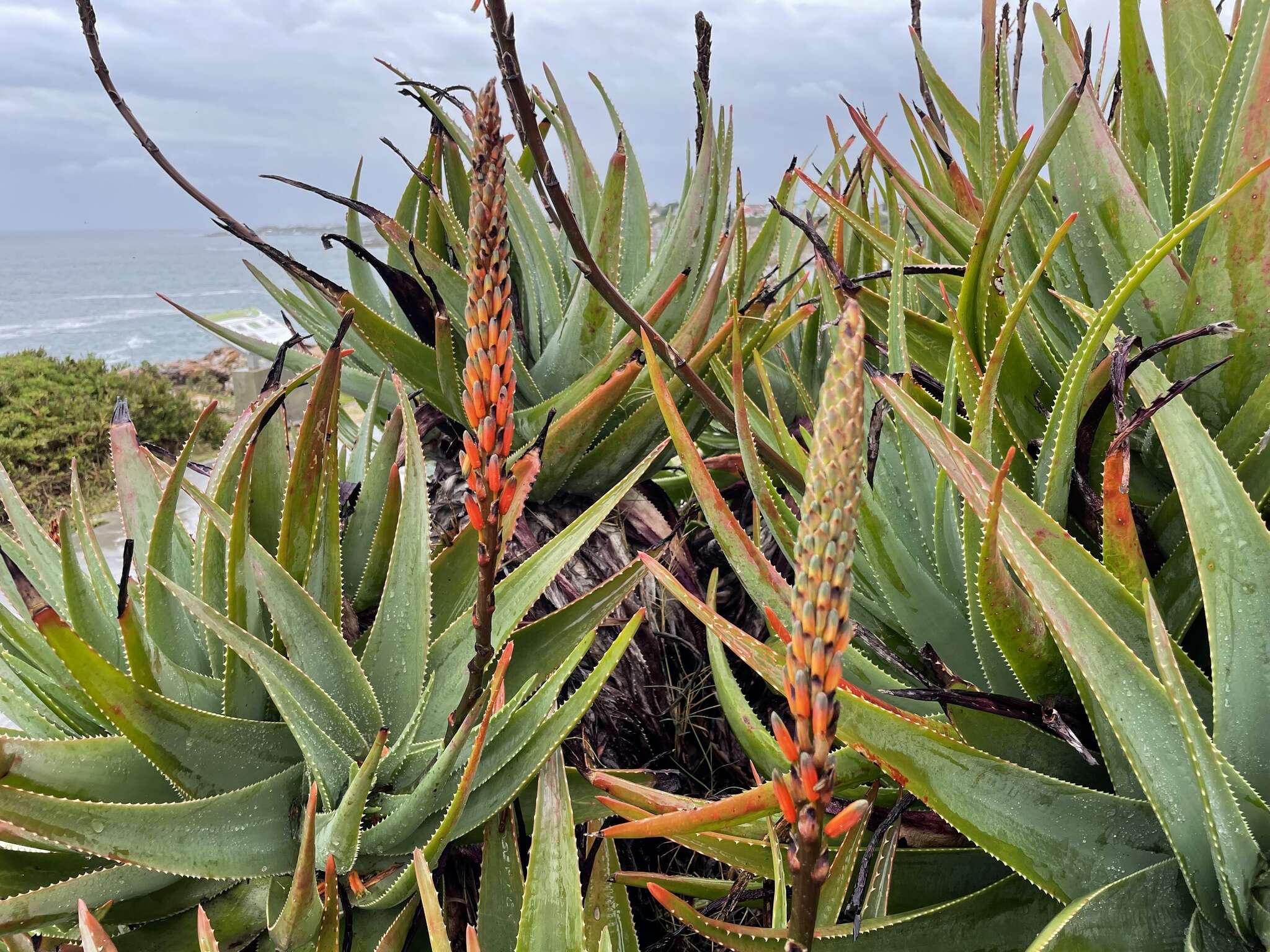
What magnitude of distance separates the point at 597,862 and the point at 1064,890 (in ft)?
1.64

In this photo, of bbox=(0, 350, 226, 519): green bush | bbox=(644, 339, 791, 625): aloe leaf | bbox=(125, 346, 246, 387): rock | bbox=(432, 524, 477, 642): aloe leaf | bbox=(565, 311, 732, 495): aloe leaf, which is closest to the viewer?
bbox=(644, 339, 791, 625): aloe leaf

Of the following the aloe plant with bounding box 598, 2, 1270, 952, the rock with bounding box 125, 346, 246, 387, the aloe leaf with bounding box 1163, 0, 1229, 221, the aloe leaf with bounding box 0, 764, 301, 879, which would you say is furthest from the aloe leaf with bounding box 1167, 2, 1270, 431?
the rock with bounding box 125, 346, 246, 387

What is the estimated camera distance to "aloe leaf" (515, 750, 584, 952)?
0.85 metres

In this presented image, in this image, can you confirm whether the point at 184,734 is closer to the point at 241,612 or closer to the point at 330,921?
the point at 241,612

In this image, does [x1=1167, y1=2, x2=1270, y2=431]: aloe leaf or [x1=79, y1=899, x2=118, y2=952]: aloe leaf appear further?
[x1=1167, y1=2, x2=1270, y2=431]: aloe leaf

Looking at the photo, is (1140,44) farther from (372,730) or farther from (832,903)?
(372,730)

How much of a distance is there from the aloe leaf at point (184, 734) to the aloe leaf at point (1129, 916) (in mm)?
856

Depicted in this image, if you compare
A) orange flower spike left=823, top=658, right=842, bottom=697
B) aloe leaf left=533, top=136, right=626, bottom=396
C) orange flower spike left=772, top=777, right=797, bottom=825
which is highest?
aloe leaf left=533, top=136, right=626, bottom=396

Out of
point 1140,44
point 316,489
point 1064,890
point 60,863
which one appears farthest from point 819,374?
point 60,863

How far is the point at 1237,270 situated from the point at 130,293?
87.7m

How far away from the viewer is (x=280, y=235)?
95.5 meters

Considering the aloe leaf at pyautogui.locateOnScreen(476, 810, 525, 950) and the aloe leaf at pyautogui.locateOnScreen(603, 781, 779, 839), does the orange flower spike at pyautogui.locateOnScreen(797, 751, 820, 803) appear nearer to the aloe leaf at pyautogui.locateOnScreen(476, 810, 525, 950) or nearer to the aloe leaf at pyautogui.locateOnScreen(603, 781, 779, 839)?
the aloe leaf at pyautogui.locateOnScreen(603, 781, 779, 839)

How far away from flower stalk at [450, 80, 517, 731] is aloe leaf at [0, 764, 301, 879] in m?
0.57

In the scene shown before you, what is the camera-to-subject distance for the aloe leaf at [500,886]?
0.99m
